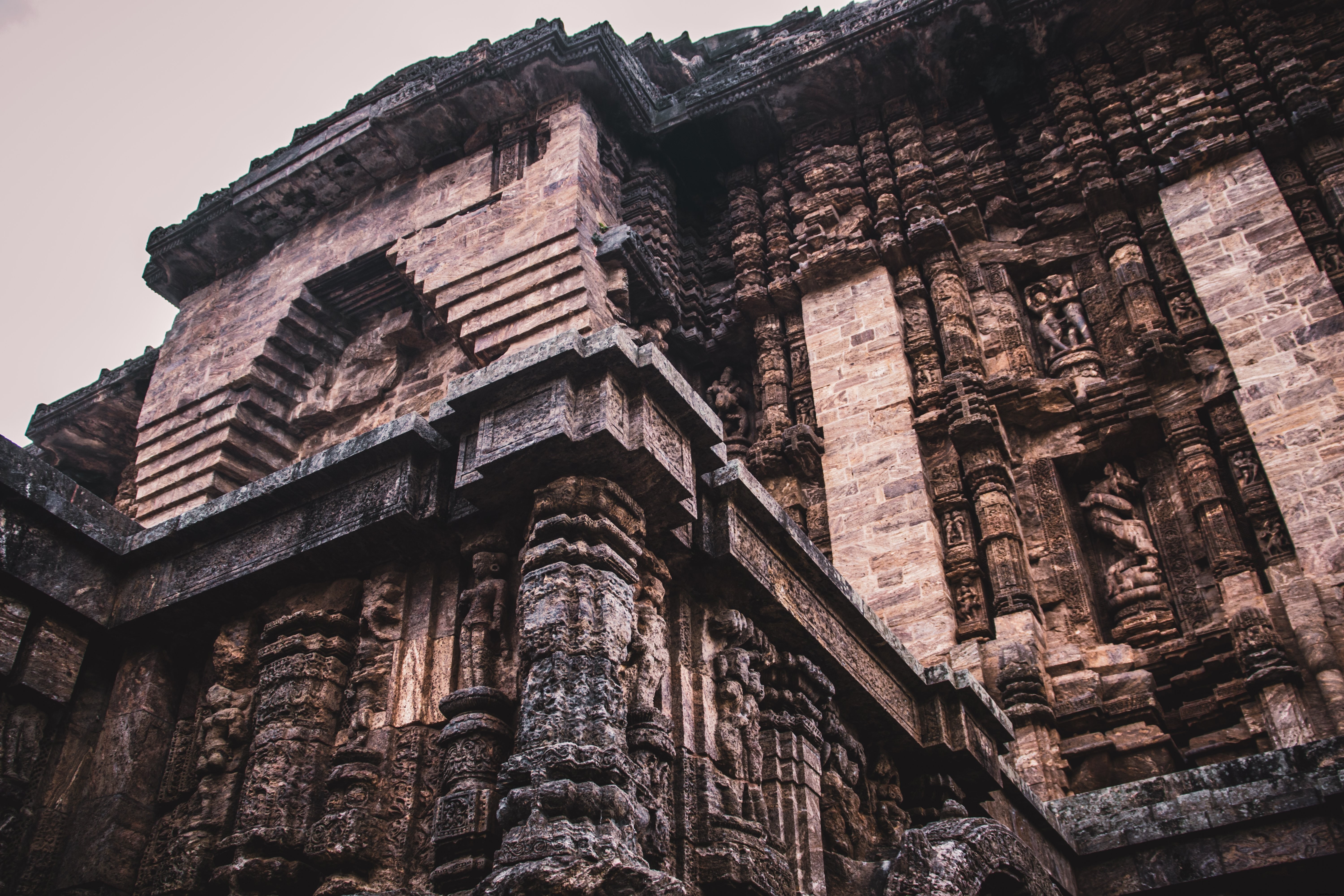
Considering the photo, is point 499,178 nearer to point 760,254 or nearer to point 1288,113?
point 760,254

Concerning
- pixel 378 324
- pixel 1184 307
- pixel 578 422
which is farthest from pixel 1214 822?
pixel 378 324

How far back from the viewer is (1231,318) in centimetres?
952

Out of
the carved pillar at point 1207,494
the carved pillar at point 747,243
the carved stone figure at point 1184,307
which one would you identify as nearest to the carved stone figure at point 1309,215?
the carved stone figure at point 1184,307

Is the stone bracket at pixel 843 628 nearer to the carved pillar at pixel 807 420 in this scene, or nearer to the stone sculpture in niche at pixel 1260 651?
the stone sculpture in niche at pixel 1260 651

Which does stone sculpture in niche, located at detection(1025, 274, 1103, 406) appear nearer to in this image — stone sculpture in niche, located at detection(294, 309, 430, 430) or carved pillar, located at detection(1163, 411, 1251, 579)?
carved pillar, located at detection(1163, 411, 1251, 579)

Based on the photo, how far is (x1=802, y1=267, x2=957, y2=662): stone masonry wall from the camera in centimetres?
929

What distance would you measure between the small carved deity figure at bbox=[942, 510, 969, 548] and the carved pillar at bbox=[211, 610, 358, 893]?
18.8 ft

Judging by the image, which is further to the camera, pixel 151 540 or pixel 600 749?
pixel 151 540

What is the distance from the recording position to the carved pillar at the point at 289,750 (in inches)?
181

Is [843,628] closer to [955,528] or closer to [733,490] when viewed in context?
[733,490]

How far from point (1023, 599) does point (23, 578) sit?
6.96 m

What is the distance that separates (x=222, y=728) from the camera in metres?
5.26

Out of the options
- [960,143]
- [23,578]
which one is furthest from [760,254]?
[23,578]

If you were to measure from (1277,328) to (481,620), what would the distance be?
24.4 ft
